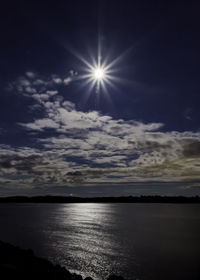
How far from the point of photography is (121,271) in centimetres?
2939

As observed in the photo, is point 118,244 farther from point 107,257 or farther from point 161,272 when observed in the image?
point 161,272

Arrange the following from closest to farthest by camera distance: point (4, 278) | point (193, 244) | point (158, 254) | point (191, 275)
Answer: point (4, 278) → point (191, 275) → point (158, 254) → point (193, 244)

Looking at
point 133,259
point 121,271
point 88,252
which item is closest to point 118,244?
point 88,252

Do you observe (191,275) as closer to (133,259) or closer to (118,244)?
(133,259)

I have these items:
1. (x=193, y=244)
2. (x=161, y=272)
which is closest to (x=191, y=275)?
(x=161, y=272)

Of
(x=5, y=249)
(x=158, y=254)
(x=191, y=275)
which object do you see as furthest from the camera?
(x=158, y=254)

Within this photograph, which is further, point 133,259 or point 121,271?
point 133,259

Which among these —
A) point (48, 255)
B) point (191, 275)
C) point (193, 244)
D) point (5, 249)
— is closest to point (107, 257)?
point (48, 255)

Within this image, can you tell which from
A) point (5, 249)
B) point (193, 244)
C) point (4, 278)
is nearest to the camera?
point (4, 278)

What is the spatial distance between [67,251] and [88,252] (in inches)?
164

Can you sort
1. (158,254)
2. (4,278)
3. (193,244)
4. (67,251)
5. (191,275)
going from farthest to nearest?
(193,244), (67,251), (158,254), (191,275), (4,278)

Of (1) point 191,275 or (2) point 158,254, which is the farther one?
(2) point 158,254

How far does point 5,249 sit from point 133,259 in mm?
20056

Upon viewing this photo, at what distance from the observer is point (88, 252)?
40125 millimetres
